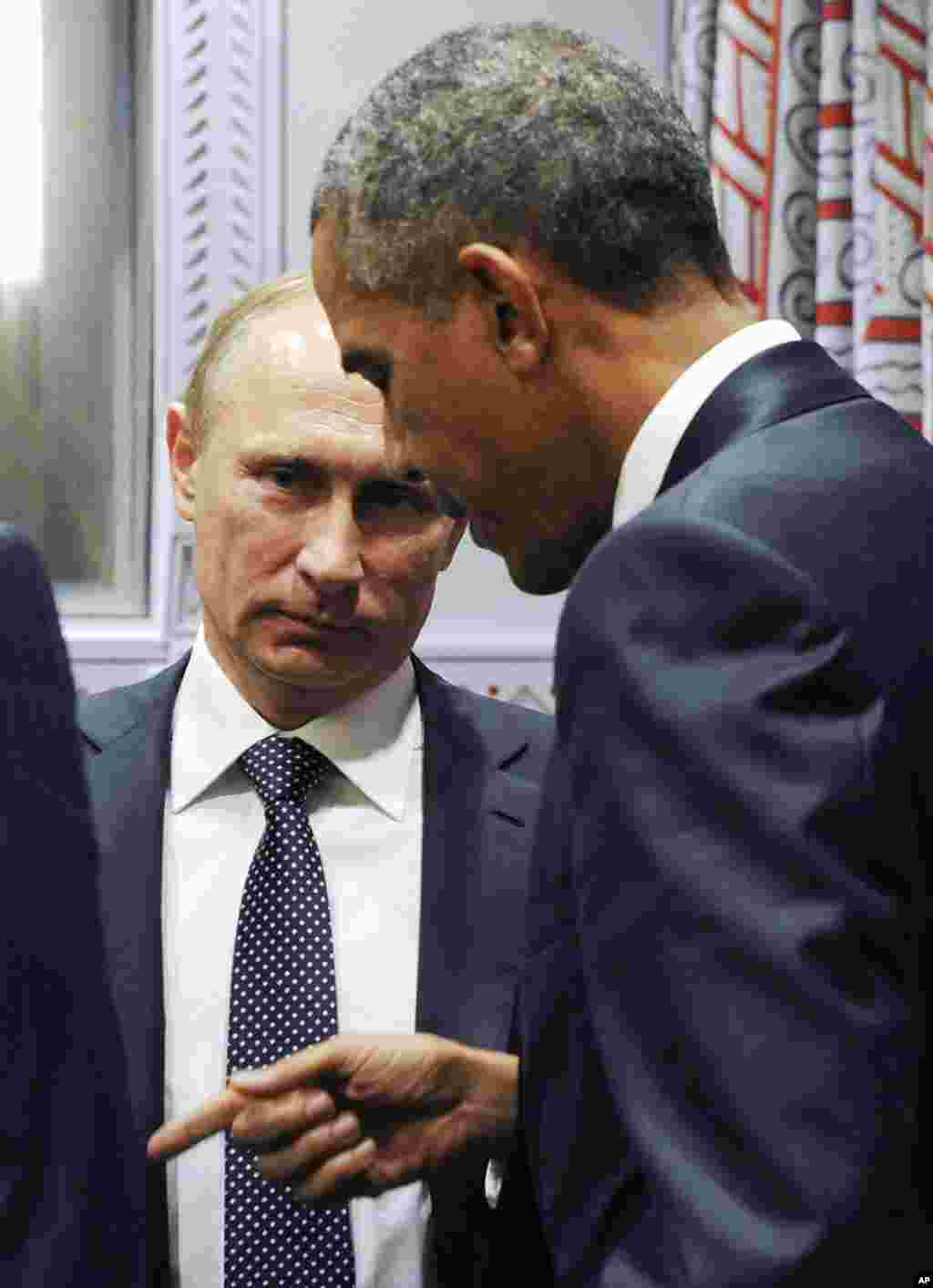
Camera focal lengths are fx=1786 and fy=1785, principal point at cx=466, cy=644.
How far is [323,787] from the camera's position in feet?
4.59

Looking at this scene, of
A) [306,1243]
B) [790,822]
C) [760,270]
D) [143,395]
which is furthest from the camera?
[143,395]

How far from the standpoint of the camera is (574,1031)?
89 centimetres

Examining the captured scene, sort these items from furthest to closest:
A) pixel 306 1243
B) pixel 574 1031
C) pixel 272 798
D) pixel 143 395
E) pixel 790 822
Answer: pixel 143 395, pixel 272 798, pixel 306 1243, pixel 574 1031, pixel 790 822

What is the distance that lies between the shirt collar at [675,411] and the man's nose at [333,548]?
48cm

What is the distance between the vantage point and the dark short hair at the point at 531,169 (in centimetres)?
93

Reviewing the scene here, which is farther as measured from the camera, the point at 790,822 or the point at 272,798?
the point at 272,798

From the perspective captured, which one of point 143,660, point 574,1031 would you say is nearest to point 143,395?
point 143,660

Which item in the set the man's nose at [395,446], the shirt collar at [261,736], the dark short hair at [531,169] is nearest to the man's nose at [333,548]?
the shirt collar at [261,736]

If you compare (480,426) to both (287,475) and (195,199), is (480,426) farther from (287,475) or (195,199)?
(195,199)

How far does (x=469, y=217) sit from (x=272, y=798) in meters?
0.58

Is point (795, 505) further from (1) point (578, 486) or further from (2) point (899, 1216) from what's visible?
(2) point (899, 1216)

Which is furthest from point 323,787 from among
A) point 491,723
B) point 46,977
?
point 46,977

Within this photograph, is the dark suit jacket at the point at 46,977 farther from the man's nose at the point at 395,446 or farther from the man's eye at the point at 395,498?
the man's eye at the point at 395,498

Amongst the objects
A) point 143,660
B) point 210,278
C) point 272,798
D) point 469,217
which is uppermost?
point 469,217
